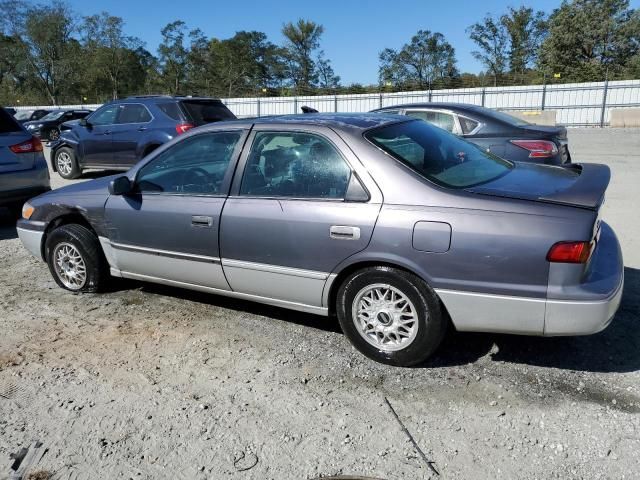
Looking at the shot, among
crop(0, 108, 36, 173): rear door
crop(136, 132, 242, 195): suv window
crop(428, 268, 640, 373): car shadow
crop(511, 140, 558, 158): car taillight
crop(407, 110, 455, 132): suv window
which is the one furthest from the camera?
crop(407, 110, 455, 132): suv window

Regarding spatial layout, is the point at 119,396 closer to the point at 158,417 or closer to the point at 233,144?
the point at 158,417

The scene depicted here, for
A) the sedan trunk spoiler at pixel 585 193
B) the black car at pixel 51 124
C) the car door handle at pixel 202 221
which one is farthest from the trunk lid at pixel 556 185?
the black car at pixel 51 124

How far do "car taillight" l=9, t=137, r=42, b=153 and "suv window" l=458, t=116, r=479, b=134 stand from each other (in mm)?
5743

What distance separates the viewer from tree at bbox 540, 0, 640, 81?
4269cm

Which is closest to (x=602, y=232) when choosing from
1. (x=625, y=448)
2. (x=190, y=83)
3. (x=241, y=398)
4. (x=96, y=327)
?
(x=625, y=448)

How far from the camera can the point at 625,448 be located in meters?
2.60

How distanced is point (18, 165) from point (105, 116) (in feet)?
13.9

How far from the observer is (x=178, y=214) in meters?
4.04

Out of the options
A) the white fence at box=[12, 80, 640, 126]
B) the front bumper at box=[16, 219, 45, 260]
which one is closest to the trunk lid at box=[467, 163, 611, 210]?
the front bumper at box=[16, 219, 45, 260]

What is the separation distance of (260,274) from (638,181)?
8343 mm

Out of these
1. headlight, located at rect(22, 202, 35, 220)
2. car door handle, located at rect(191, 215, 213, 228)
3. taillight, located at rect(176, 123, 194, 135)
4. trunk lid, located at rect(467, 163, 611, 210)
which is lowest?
headlight, located at rect(22, 202, 35, 220)

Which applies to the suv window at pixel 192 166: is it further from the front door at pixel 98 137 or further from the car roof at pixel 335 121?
the front door at pixel 98 137

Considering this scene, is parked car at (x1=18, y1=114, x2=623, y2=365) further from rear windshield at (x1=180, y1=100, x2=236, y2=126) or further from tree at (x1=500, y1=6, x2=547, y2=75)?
tree at (x1=500, y1=6, x2=547, y2=75)

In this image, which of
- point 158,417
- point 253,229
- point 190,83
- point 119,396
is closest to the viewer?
point 158,417
